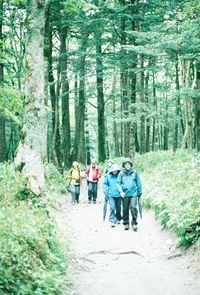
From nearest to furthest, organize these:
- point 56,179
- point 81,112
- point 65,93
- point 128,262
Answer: point 128,262
point 56,179
point 65,93
point 81,112

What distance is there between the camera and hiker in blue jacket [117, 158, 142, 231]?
13930mm

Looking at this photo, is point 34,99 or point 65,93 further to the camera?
point 65,93

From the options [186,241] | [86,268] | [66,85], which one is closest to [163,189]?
[186,241]

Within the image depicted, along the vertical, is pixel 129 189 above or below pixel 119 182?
below

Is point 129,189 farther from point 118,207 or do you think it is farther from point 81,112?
point 81,112

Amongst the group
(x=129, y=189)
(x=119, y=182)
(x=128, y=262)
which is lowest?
(x=128, y=262)

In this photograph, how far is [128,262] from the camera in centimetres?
1049

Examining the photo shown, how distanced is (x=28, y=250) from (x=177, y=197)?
22.4 ft

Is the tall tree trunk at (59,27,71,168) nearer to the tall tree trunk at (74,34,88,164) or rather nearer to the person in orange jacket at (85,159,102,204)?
the tall tree trunk at (74,34,88,164)

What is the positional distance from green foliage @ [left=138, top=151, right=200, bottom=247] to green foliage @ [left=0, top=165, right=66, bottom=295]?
3.09 metres

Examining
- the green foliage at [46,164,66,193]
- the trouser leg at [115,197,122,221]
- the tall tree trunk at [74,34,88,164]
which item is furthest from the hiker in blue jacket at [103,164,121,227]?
the tall tree trunk at [74,34,88,164]

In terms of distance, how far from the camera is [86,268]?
392 inches

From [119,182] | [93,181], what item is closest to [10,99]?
[119,182]

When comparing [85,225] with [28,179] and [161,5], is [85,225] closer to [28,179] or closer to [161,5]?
[28,179]
